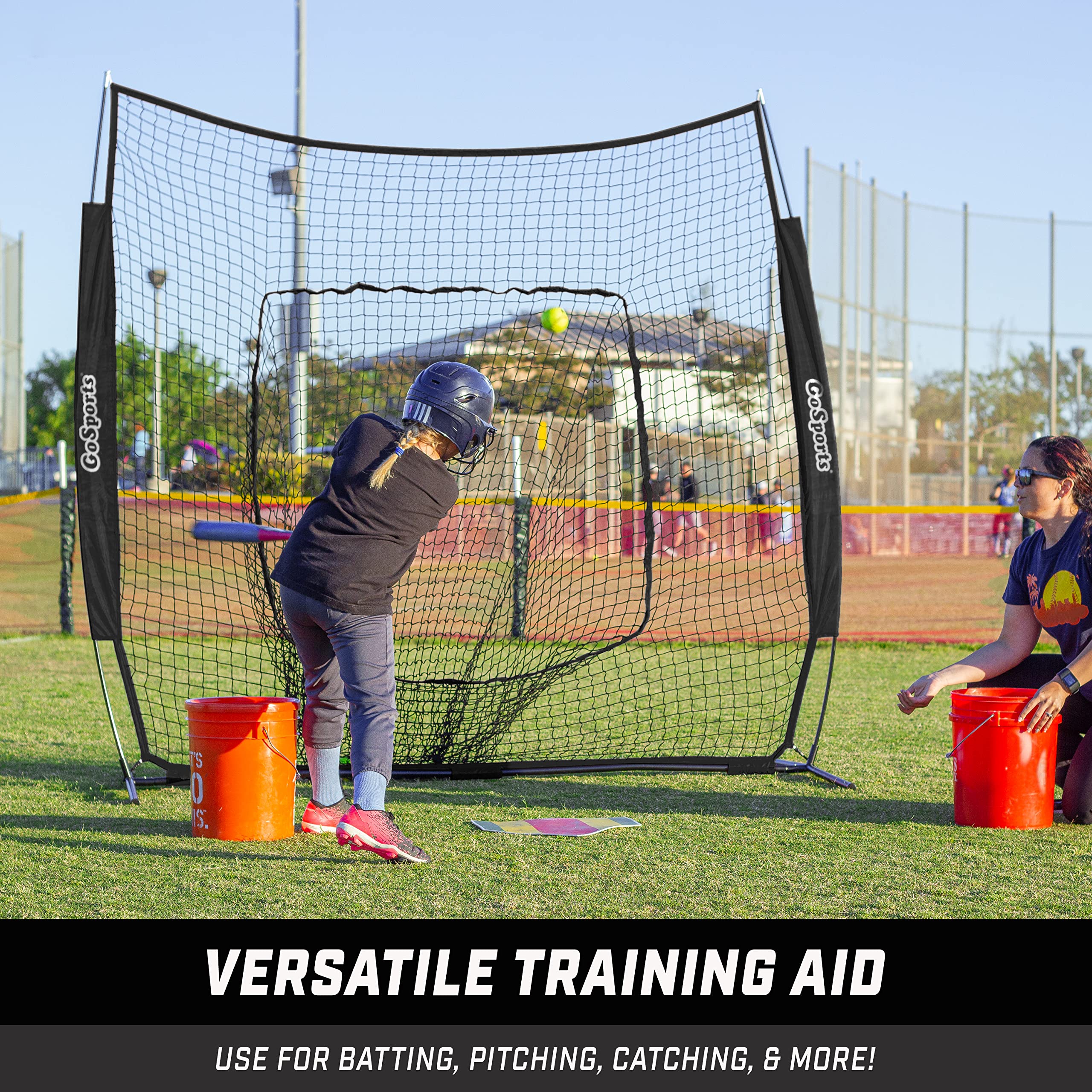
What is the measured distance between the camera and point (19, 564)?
1327 centimetres

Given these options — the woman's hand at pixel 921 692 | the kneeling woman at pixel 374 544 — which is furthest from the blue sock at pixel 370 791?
the woman's hand at pixel 921 692

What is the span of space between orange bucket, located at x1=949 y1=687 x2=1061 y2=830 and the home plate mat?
133cm

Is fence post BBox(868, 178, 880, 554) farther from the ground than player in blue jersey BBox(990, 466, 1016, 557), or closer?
farther from the ground

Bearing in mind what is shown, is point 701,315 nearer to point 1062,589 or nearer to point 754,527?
point 754,527

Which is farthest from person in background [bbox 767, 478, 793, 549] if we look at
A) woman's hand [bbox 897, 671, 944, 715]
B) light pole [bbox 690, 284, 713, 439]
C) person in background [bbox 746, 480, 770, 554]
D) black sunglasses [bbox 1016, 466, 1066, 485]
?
woman's hand [bbox 897, 671, 944, 715]

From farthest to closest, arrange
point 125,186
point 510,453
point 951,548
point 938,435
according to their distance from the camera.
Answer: point 938,435, point 951,548, point 510,453, point 125,186

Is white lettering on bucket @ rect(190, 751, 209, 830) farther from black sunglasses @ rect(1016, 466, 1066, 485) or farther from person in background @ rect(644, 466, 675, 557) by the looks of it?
person in background @ rect(644, 466, 675, 557)

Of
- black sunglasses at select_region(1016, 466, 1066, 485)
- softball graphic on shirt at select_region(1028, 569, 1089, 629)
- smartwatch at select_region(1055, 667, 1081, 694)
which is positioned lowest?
smartwatch at select_region(1055, 667, 1081, 694)

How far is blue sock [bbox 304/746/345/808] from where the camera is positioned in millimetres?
5020

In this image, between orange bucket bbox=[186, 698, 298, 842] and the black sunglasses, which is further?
the black sunglasses

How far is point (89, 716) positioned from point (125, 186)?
3428 mm

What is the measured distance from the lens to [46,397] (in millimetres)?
72688

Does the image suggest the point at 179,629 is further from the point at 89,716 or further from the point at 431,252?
the point at 431,252
